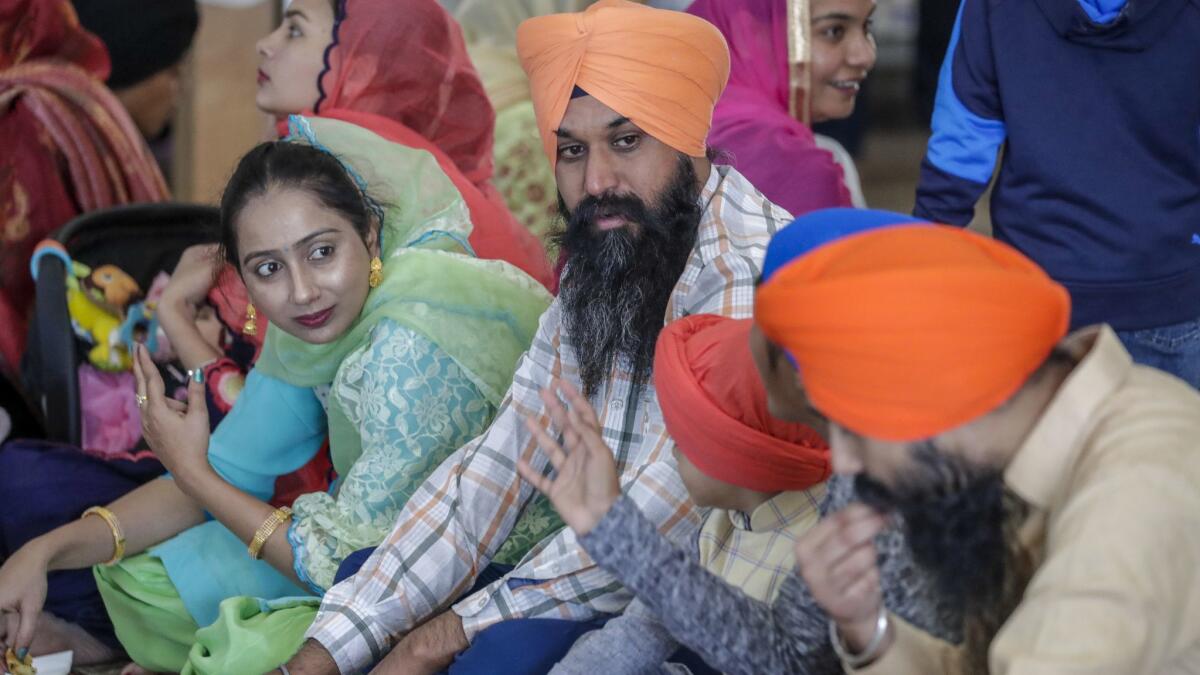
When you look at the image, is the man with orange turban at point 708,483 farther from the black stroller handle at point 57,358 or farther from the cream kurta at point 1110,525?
the black stroller handle at point 57,358

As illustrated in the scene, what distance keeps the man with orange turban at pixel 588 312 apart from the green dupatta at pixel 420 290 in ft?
0.64

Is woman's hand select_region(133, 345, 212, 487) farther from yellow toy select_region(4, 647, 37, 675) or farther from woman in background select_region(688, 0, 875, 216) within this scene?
woman in background select_region(688, 0, 875, 216)

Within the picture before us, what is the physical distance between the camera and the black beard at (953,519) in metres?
1.58

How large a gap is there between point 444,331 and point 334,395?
0.27m

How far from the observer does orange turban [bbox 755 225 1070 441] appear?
4.89ft

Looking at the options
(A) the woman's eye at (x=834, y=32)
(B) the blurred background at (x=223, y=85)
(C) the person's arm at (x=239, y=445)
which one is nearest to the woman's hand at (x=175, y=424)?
(C) the person's arm at (x=239, y=445)

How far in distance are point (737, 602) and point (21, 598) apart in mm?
1680

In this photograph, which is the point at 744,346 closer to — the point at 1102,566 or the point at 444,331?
the point at 1102,566

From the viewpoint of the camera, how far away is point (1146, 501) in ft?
4.85

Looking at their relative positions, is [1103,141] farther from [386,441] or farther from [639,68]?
[386,441]

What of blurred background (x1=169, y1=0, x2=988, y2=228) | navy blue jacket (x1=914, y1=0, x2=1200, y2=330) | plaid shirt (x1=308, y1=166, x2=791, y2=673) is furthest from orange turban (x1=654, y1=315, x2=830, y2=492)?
blurred background (x1=169, y1=0, x2=988, y2=228)

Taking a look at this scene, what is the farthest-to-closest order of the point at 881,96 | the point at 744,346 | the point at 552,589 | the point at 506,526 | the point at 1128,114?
the point at 881,96 < the point at 1128,114 < the point at 506,526 < the point at 552,589 < the point at 744,346

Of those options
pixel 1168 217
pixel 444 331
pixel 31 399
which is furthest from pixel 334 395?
pixel 1168 217

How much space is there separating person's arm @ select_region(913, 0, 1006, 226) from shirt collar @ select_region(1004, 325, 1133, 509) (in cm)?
145
